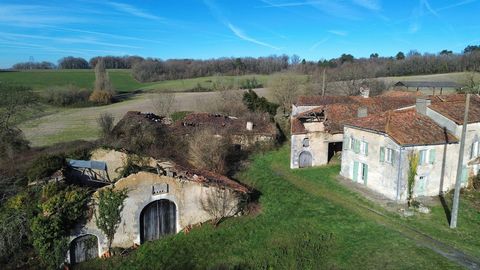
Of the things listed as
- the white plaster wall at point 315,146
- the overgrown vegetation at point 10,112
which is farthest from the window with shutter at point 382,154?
the overgrown vegetation at point 10,112

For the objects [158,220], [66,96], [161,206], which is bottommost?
[158,220]

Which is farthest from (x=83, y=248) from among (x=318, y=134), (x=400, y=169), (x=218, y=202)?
(x=318, y=134)

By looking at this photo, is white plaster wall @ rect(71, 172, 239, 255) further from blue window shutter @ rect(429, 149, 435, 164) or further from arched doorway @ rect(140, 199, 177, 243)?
blue window shutter @ rect(429, 149, 435, 164)

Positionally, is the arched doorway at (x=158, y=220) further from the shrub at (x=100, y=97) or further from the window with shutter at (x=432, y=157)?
the shrub at (x=100, y=97)

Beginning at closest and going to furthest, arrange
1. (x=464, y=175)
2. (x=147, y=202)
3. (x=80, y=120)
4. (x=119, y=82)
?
(x=147, y=202)
(x=464, y=175)
(x=80, y=120)
(x=119, y=82)

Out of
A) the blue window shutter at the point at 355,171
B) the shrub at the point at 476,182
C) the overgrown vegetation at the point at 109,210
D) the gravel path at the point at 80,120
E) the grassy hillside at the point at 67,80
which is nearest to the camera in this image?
the overgrown vegetation at the point at 109,210

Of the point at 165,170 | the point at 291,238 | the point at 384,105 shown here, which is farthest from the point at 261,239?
the point at 384,105

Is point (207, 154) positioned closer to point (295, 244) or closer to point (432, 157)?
point (295, 244)
